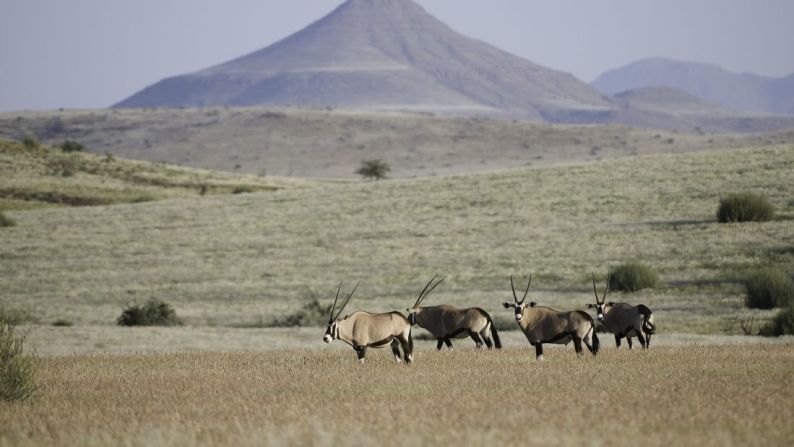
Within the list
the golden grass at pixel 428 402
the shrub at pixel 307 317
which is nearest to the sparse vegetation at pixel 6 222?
the shrub at pixel 307 317

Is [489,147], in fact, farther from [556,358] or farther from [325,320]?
[556,358]

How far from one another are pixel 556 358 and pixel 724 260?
21842 millimetres

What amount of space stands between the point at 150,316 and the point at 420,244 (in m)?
15.5

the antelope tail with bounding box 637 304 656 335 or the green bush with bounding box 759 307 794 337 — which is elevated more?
the antelope tail with bounding box 637 304 656 335

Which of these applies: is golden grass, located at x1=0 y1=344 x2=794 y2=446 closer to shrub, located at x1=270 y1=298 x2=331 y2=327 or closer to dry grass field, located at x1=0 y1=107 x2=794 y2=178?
shrub, located at x1=270 y1=298 x2=331 y2=327

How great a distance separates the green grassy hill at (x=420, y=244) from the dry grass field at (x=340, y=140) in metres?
63.9

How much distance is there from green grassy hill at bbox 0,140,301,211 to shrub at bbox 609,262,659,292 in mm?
42096

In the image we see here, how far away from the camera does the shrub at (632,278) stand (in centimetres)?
3328

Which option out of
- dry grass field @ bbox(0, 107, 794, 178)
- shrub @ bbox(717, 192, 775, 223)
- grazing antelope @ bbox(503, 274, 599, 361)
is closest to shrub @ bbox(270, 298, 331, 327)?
grazing antelope @ bbox(503, 274, 599, 361)

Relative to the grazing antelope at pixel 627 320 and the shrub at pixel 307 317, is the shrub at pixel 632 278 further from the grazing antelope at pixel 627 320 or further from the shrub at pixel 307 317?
the grazing antelope at pixel 627 320

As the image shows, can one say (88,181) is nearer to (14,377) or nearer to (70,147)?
(70,147)

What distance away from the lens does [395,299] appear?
3425 centimetres

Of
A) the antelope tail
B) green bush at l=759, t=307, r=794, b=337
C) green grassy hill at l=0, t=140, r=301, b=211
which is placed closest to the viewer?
the antelope tail

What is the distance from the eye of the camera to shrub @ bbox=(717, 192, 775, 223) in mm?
42344
